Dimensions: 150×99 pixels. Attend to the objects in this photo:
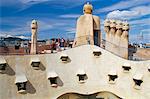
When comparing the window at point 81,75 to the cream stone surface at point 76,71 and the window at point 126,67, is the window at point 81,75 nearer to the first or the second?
the cream stone surface at point 76,71

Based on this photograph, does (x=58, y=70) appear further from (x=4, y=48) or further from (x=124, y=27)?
(x=124, y=27)

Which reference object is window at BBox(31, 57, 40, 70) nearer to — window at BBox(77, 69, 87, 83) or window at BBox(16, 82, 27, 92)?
window at BBox(16, 82, 27, 92)

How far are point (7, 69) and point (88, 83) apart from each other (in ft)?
15.7

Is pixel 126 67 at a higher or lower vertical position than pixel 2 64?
lower

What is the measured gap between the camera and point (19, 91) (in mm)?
12828

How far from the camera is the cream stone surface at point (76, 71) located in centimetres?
1340

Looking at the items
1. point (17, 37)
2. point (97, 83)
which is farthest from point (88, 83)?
point (17, 37)

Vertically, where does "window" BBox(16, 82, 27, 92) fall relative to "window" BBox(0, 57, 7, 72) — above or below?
below

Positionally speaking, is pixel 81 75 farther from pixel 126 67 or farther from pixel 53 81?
pixel 126 67

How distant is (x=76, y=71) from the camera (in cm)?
1480

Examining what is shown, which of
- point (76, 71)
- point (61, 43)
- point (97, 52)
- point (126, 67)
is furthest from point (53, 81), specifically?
point (61, 43)

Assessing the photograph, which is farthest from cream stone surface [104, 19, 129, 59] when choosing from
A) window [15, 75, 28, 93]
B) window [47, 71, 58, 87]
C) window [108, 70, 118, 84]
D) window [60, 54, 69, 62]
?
window [15, 75, 28, 93]

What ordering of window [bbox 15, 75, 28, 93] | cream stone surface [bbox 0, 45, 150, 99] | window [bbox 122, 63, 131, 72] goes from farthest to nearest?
window [bbox 122, 63, 131, 72] < cream stone surface [bbox 0, 45, 150, 99] < window [bbox 15, 75, 28, 93]

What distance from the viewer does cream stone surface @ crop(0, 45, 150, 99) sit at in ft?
44.0
